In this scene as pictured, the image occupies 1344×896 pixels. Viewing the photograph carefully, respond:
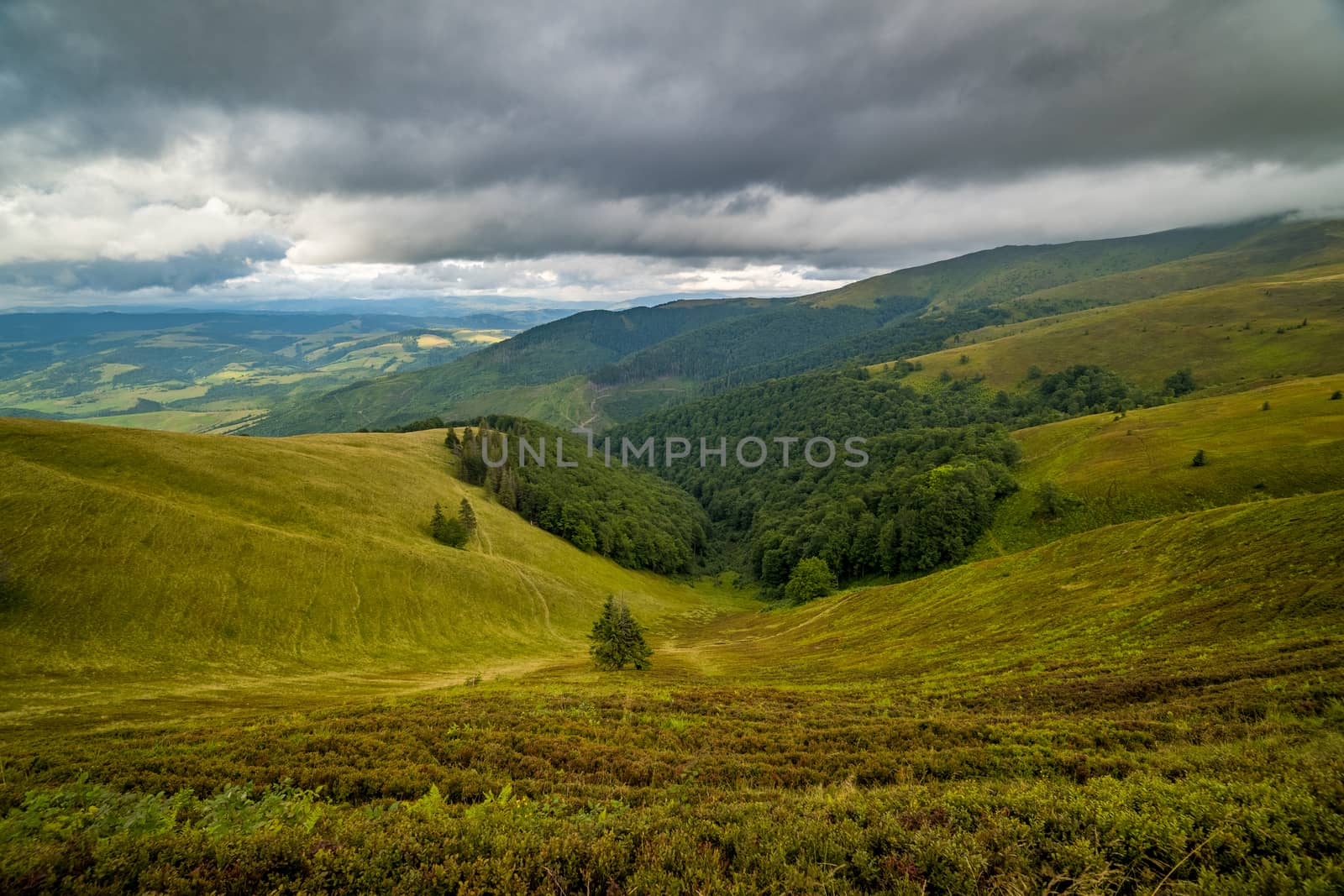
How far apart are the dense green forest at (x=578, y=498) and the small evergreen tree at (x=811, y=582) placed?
36967 millimetres

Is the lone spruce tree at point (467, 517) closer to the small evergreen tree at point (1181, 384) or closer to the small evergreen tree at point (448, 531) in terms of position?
the small evergreen tree at point (448, 531)

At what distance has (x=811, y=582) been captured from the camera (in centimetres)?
9206

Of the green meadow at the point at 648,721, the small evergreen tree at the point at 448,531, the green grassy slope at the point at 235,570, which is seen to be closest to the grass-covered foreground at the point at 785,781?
the green meadow at the point at 648,721

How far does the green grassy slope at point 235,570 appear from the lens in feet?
126

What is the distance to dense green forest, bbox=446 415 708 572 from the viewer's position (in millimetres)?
108250

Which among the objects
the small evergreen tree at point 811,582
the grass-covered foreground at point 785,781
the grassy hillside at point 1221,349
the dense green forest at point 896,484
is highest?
the grassy hillside at point 1221,349

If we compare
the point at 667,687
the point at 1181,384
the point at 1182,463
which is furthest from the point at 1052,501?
→ the point at 1181,384

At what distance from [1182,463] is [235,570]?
115860mm

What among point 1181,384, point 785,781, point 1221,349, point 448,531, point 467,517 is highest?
point 1221,349

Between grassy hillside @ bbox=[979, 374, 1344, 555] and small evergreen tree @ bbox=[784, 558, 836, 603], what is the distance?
26150 millimetres

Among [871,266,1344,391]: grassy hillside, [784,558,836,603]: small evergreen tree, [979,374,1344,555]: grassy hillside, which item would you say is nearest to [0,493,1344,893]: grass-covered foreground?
[979,374,1344,555]: grassy hillside

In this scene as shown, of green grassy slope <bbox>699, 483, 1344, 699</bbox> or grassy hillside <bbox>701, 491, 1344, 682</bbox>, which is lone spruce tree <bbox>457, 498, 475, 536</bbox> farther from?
green grassy slope <bbox>699, 483, 1344, 699</bbox>

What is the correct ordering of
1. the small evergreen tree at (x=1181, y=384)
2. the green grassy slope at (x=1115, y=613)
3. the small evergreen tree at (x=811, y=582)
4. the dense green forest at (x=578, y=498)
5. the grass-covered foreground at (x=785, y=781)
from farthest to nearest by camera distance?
the small evergreen tree at (x=1181, y=384) → the dense green forest at (x=578, y=498) → the small evergreen tree at (x=811, y=582) → the green grassy slope at (x=1115, y=613) → the grass-covered foreground at (x=785, y=781)

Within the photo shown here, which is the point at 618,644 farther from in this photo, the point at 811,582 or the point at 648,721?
the point at 811,582
